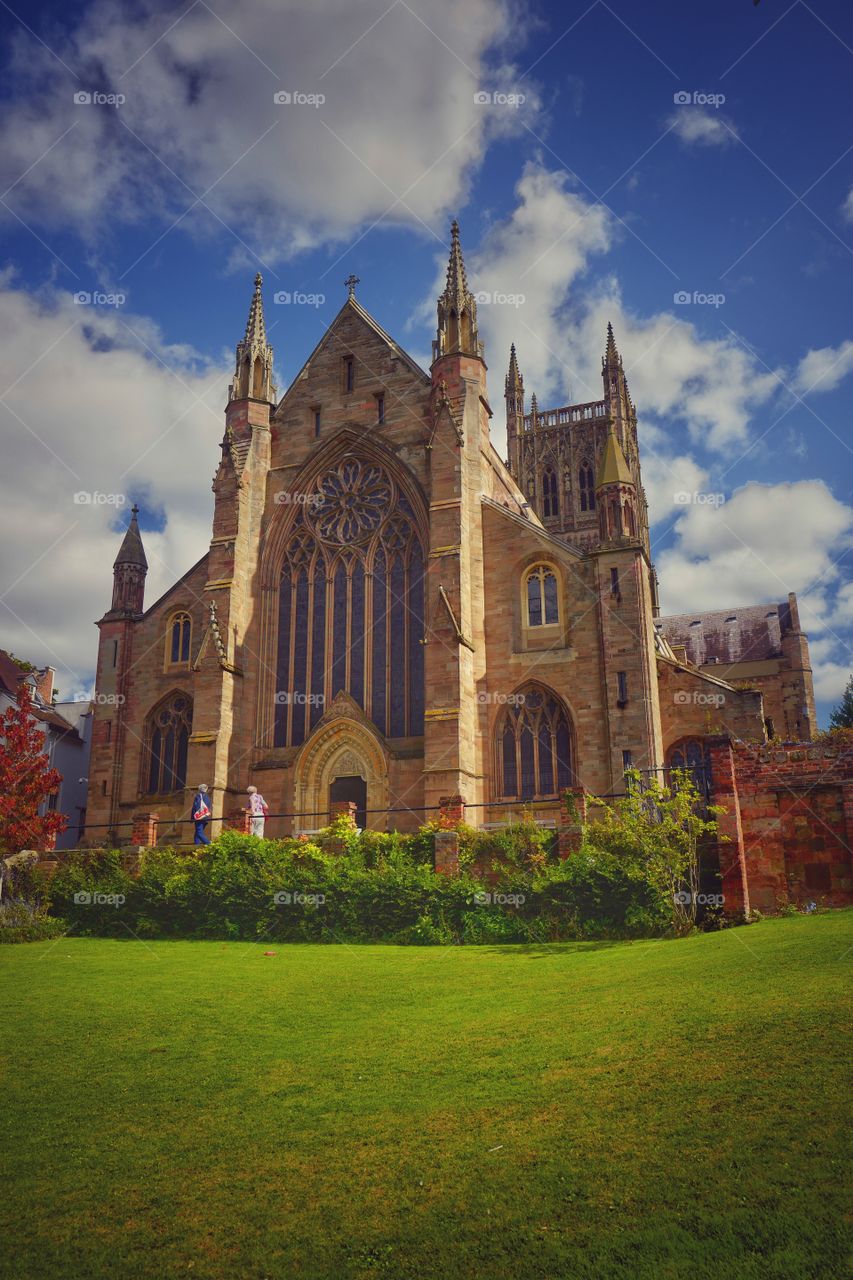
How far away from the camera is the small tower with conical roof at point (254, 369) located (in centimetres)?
3381

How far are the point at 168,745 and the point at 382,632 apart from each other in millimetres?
8618

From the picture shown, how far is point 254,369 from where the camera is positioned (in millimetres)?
34094

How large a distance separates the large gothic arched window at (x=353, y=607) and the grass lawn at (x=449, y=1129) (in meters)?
18.0

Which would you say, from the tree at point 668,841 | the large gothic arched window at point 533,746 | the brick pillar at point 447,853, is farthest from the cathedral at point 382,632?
the tree at point 668,841

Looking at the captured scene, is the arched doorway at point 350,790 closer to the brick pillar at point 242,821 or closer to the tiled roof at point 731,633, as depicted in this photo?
the brick pillar at point 242,821

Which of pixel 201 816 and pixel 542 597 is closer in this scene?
pixel 201 816

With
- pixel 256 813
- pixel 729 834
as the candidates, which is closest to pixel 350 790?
pixel 256 813

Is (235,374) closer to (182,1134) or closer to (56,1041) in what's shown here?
(56,1041)

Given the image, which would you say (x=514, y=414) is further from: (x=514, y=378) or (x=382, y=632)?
(x=382, y=632)

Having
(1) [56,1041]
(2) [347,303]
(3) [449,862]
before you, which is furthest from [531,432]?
(1) [56,1041]

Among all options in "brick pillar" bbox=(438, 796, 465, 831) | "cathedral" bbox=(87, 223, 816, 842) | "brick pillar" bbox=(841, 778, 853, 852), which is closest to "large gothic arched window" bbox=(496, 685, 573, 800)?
"cathedral" bbox=(87, 223, 816, 842)

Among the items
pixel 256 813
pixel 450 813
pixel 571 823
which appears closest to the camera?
pixel 571 823

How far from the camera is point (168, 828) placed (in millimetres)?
30031

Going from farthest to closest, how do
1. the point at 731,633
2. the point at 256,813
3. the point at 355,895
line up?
the point at 731,633 → the point at 256,813 → the point at 355,895
